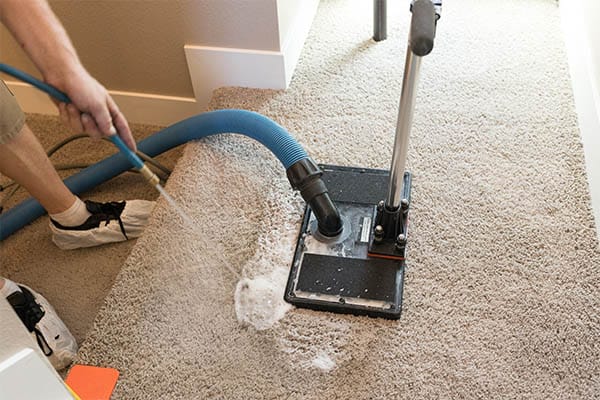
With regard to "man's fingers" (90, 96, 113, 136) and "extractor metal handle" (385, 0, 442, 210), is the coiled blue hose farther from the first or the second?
"man's fingers" (90, 96, 113, 136)

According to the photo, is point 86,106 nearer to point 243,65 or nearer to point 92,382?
point 92,382

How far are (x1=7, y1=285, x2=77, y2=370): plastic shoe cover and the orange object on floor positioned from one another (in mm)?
392

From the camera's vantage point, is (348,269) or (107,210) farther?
(107,210)

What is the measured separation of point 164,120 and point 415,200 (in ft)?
3.23

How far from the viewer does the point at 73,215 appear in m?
1.36

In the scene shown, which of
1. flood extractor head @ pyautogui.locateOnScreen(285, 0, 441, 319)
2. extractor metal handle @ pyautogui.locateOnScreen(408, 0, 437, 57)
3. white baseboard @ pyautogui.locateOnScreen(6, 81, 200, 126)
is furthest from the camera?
white baseboard @ pyautogui.locateOnScreen(6, 81, 200, 126)

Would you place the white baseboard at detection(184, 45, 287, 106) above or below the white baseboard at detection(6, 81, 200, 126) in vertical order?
above

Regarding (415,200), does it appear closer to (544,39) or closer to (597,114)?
(597,114)

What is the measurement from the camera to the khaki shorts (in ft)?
3.78

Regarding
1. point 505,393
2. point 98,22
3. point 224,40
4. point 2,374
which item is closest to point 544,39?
point 224,40

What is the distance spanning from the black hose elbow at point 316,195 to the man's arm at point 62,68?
14.9 inches

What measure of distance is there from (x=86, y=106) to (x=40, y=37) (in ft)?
0.54

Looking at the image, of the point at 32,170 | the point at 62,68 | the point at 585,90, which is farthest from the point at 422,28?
the point at 32,170

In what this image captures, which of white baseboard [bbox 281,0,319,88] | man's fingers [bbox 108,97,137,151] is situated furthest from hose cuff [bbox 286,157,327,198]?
white baseboard [bbox 281,0,319,88]
